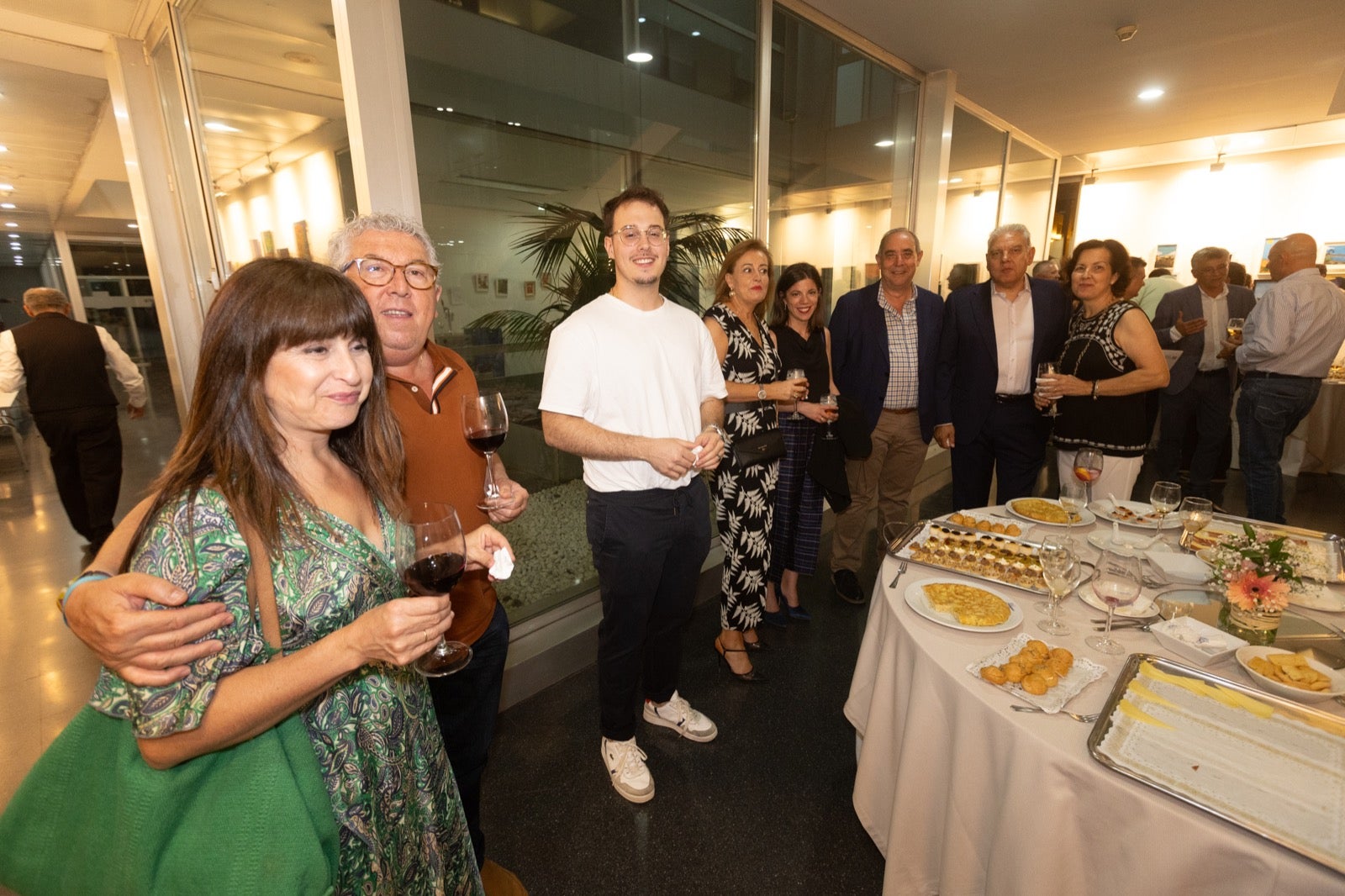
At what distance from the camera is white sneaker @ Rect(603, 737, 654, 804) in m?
2.02

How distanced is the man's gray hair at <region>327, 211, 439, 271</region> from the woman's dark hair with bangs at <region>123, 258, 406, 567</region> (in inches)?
19.2

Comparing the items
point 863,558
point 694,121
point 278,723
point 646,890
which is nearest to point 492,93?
point 694,121

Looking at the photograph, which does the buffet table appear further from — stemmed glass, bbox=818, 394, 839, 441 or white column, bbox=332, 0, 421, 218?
white column, bbox=332, 0, 421, 218

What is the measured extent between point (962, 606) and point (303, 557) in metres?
1.47

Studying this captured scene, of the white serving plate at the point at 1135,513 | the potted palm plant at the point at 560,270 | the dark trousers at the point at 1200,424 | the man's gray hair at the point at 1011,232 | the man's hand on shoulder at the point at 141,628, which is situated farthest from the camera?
the dark trousers at the point at 1200,424

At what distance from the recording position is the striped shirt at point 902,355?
3168mm

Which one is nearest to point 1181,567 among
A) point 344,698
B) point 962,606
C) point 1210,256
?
point 962,606

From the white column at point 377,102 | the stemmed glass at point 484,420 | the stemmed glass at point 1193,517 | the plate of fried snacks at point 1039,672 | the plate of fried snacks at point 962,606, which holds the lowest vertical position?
the plate of fried snacks at point 1039,672

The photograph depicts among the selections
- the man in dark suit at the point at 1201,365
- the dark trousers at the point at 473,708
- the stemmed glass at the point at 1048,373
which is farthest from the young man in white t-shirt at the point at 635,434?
the man in dark suit at the point at 1201,365

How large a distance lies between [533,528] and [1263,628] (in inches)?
105

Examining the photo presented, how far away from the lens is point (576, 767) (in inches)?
86.2

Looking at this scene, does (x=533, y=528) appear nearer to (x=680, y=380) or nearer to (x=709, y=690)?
(x=709, y=690)

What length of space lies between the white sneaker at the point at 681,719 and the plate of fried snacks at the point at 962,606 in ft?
3.72

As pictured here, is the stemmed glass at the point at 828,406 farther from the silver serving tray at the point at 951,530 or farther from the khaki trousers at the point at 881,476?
the silver serving tray at the point at 951,530
